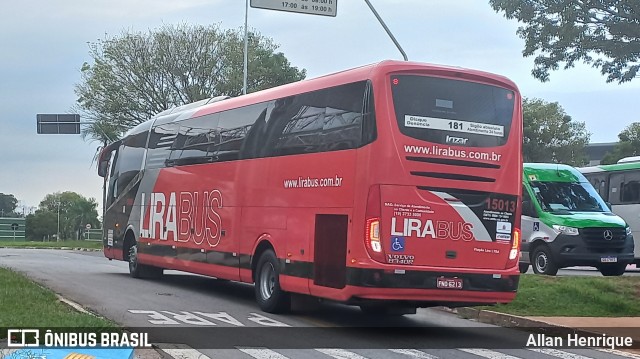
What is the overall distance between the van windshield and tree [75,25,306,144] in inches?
1000

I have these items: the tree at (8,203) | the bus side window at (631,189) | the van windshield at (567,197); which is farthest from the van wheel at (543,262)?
the tree at (8,203)

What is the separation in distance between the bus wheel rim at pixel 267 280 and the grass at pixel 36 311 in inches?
132

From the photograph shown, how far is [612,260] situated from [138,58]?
101 ft

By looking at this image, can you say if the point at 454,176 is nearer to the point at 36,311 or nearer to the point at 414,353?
the point at 414,353

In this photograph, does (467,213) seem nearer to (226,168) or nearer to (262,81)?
(226,168)

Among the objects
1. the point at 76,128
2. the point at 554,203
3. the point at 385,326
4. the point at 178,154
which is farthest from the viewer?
the point at 76,128

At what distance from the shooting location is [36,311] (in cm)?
1223

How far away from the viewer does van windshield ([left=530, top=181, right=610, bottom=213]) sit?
862 inches

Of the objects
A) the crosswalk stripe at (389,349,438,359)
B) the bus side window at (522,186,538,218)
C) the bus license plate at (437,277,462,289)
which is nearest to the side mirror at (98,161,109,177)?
the bus side window at (522,186,538,218)

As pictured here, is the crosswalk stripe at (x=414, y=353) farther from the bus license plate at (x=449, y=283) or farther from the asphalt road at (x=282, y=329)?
the bus license plate at (x=449, y=283)

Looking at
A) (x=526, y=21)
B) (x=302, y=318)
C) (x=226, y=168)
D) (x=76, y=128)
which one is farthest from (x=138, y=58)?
(x=302, y=318)

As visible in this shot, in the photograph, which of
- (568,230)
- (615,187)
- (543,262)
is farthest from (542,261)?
(615,187)

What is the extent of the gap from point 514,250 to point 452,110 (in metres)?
2.25

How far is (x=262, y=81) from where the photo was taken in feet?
156
